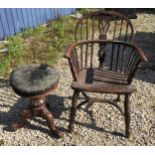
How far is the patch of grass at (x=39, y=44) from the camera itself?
220 inches

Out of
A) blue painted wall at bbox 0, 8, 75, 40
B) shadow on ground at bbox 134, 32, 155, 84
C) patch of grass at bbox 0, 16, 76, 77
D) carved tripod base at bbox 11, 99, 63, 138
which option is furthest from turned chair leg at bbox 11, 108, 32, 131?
blue painted wall at bbox 0, 8, 75, 40

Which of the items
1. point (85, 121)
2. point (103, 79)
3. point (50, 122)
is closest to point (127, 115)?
point (103, 79)

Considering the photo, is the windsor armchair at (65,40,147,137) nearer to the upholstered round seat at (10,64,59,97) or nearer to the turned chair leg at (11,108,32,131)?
the upholstered round seat at (10,64,59,97)

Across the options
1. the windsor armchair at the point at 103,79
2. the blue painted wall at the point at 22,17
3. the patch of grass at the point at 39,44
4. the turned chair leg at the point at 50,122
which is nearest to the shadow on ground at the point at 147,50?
the windsor armchair at the point at 103,79

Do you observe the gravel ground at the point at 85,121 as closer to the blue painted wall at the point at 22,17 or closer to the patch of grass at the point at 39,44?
the patch of grass at the point at 39,44

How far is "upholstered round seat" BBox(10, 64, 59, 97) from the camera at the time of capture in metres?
3.66

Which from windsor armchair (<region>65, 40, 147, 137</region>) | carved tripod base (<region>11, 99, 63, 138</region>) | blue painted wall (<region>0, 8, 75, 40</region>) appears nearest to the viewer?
windsor armchair (<region>65, 40, 147, 137</region>)

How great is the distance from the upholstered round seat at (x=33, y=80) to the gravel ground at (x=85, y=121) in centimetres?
66

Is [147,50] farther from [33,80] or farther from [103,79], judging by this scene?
[33,80]

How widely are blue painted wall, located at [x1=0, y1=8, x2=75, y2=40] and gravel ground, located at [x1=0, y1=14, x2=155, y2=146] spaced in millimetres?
1580

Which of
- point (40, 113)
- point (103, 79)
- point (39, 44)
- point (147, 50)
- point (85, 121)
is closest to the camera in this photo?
point (103, 79)

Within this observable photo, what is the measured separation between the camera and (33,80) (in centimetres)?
378

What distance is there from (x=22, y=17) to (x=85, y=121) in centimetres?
319
